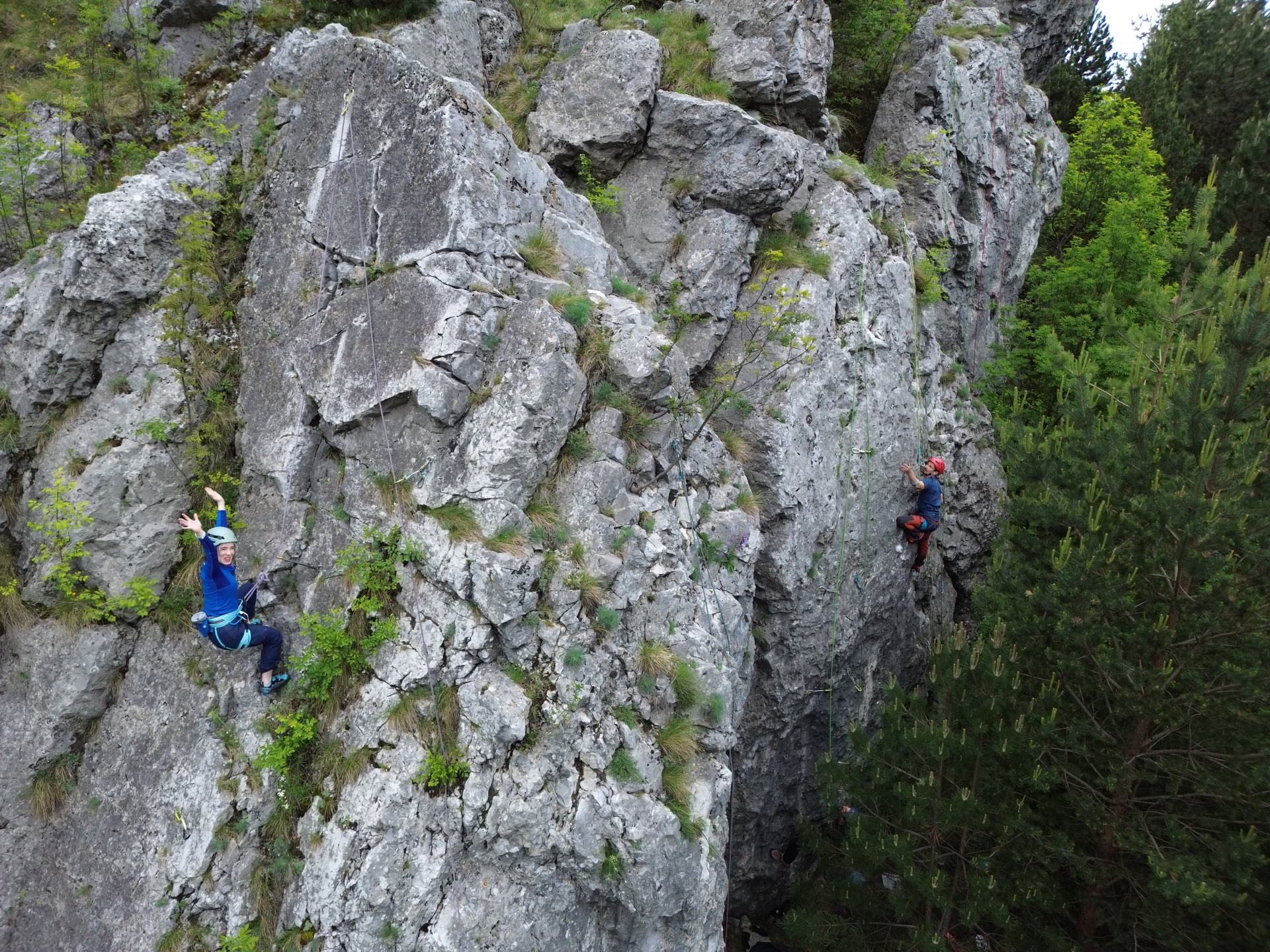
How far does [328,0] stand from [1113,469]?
1294cm

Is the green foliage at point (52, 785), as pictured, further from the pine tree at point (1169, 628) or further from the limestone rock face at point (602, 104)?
the pine tree at point (1169, 628)

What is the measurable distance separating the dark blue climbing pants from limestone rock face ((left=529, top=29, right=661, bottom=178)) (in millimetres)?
7761

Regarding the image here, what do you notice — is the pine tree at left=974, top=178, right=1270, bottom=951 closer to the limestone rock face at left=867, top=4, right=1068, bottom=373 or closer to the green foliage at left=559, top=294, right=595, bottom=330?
the limestone rock face at left=867, top=4, right=1068, bottom=373

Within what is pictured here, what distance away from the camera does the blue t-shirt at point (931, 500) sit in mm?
11055

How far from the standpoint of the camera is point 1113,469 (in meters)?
7.99

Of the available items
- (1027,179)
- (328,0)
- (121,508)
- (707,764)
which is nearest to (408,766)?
(707,764)

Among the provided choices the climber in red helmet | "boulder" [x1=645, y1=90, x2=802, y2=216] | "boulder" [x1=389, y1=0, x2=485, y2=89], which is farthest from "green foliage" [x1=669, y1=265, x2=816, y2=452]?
"boulder" [x1=389, y1=0, x2=485, y2=89]

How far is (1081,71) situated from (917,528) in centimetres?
2054

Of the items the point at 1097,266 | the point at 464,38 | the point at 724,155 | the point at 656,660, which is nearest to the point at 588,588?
the point at 656,660

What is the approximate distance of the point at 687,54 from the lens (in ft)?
38.6

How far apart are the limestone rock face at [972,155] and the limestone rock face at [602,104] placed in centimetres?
609

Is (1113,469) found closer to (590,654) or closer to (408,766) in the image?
(590,654)

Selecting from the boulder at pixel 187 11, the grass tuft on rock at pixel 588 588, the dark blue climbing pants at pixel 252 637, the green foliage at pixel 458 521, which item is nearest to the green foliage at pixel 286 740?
the dark blue climbing pants at pixel 252 637

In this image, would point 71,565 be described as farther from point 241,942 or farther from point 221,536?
point 241,942
